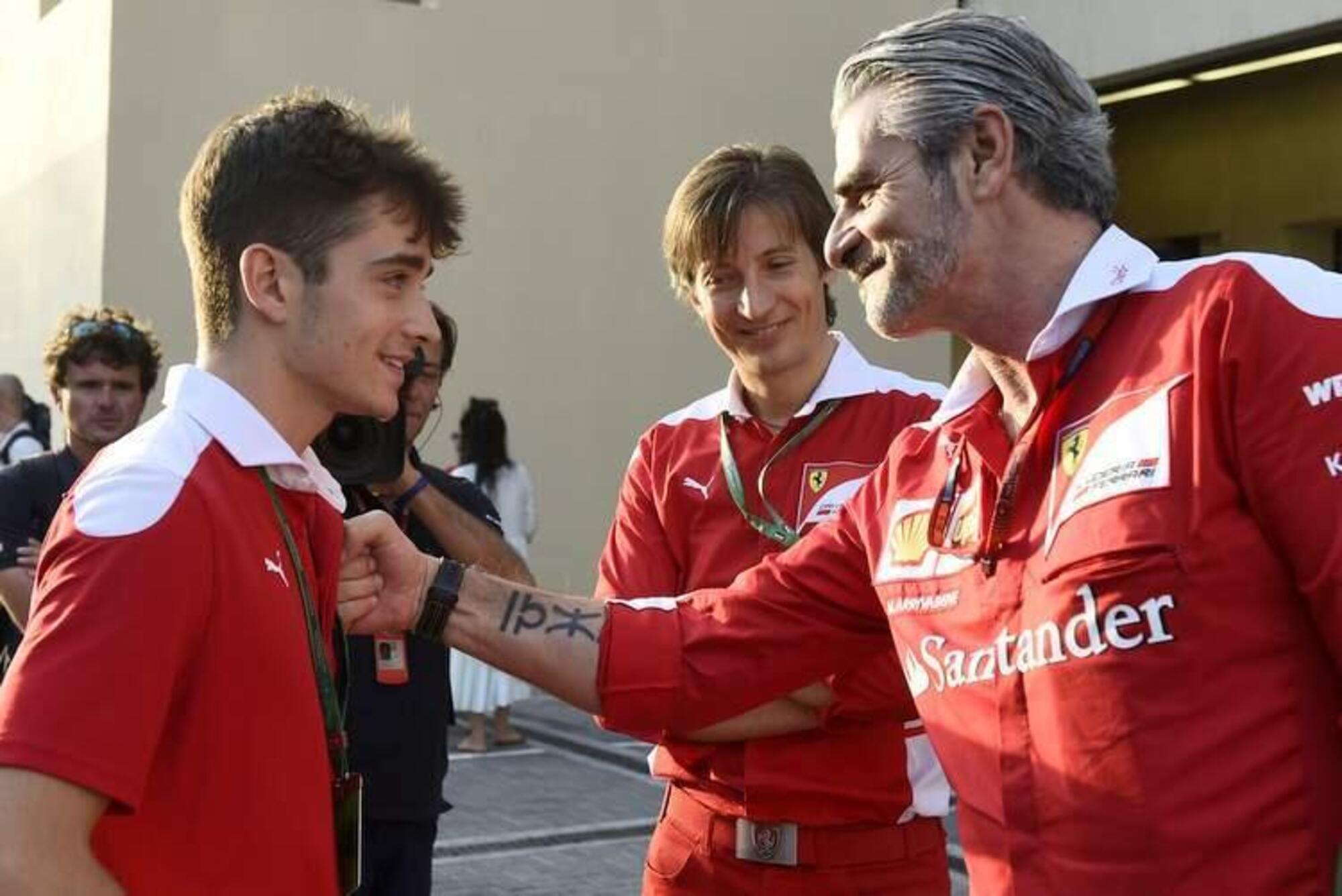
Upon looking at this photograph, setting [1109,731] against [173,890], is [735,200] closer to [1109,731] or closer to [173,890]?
[1109,731]

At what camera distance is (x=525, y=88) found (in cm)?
1305

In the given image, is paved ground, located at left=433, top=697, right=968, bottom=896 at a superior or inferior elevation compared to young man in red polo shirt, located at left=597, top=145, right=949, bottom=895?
inferior

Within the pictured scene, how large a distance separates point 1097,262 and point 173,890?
139 centimetres

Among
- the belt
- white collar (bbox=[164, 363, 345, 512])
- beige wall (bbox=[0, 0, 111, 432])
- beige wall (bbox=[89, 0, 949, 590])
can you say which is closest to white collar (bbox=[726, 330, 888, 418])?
the belt

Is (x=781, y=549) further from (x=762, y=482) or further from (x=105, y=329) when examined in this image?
(x=105, y=329)

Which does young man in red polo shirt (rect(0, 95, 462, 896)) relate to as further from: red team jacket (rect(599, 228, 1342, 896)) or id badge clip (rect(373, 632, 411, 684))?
id badge clip (rect(373, 632, 411, 684))

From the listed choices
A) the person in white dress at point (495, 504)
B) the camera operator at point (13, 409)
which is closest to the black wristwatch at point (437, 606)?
the person in white dress at point (495, 504)

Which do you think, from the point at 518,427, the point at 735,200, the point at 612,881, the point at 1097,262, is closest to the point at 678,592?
the point at 735,200

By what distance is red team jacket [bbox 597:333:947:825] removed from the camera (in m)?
3.22

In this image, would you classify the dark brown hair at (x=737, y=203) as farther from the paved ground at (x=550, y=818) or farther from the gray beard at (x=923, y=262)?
the paved ground at (x=550, y=818)

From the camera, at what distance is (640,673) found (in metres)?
2.96

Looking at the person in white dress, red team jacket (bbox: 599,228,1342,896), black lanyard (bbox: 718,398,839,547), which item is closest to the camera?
red team jacket (bbox: 599,228,1342,896)

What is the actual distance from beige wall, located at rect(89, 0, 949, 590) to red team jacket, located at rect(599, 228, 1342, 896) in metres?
10.4

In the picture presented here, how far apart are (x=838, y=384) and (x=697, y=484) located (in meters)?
0.34
